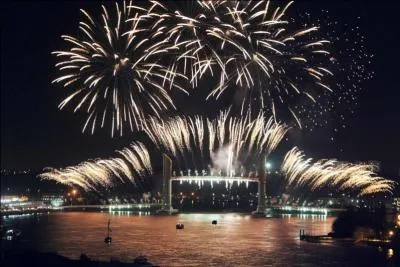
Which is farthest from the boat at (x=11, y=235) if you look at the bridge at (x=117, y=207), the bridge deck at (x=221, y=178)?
the bridge at (x=117, y=207)

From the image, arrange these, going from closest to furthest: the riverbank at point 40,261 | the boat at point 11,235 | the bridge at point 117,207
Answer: the riverbank at point 40,261 < the boat at point 11,235 < the bridge at point 117,207

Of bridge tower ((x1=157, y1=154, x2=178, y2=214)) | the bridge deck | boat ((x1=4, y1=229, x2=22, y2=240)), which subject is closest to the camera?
boat ((x1=4, y1=229, x2=22, y2=240))

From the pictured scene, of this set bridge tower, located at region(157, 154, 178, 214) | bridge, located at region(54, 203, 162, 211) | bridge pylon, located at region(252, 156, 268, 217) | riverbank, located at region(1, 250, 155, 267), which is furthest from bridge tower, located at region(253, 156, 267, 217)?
riverbank, located at region(1, 250, 155, 267)

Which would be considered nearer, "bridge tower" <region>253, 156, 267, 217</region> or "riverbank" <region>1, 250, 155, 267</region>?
"riverbank" <region>1, 250, 155, 267</region>

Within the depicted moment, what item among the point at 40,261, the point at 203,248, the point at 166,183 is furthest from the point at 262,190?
the point at 40,261

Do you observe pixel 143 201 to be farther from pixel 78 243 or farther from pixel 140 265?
pixel 140 265

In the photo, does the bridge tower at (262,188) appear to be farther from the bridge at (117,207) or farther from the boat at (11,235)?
the boat at (11,235)

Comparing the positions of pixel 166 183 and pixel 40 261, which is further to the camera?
pixel 166 183

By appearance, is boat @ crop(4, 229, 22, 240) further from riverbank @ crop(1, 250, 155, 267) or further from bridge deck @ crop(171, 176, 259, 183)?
bridge deck @ crop(171, 176, 259, 183)

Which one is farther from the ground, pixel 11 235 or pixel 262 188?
pixel 262 188

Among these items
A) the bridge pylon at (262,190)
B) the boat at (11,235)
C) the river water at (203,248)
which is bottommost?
the river water at (203,248)

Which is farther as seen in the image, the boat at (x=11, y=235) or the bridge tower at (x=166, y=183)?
the bridge tower at (x=166, y=183)

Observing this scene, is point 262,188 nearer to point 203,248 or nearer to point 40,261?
point 203,248
